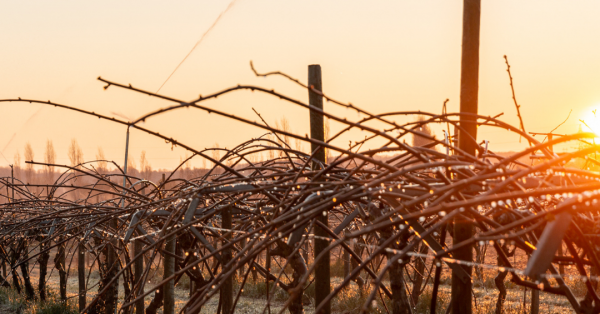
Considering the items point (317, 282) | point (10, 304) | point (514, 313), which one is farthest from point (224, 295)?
point (10, 304)

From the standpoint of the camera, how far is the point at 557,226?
0.99 meters

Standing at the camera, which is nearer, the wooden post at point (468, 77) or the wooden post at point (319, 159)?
the wooden post at point (468, 77)

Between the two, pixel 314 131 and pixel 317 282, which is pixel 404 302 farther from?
pixel 314 131

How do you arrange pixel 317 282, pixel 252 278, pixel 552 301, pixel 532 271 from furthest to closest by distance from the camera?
pixel 252 278
pixel 552 301
pixel 317 282
pixel 532 271

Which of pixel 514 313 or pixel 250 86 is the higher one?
pixel 250 86

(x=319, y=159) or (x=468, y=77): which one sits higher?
(x=468, y=77)

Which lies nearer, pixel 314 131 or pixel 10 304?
pixel 314 131

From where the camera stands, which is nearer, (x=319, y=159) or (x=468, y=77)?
(x=468, y=77)

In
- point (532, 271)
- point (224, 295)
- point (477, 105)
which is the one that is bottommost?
point (224, 295)

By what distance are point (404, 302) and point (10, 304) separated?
9.95 meters

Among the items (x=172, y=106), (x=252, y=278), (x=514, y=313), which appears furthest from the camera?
(x=252, y=278)

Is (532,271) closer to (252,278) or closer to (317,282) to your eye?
(317,282)

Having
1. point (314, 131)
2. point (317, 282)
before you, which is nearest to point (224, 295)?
point (317, 282)

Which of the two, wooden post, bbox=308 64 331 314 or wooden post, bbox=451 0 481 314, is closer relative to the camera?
wooden post, bbox=451 0 481 314
